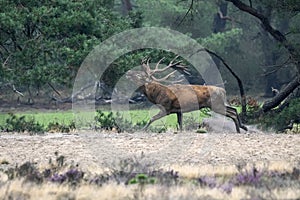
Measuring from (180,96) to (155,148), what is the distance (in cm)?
502

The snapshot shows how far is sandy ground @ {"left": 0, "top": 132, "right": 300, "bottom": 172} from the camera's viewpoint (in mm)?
15336

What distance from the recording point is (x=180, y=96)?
21.6 m

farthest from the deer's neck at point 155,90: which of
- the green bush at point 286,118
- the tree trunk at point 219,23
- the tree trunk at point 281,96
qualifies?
the tree trunk at point 219,23

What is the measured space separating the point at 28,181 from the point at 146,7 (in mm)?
39779

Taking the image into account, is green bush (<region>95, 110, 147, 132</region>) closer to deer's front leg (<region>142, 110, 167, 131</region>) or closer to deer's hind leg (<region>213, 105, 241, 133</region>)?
deer's front leg (<region>142, 110, 167, 131</region>)

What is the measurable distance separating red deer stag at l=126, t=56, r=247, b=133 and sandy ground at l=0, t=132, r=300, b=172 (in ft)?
8.47

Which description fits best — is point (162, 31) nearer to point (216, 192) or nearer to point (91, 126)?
point (91, 126)

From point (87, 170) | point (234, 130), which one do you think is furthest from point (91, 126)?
point (87, 170)

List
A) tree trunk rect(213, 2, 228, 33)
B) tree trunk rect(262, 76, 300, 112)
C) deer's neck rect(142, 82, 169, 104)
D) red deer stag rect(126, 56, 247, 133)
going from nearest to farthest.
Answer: red deer stag rect(126, 56, 247, 133)
deer's neck rect(142, 82, 169, 104)
tree trunk rect(262, 76, 300, 112)
tree trunk rect(213, 2, 228, 33)

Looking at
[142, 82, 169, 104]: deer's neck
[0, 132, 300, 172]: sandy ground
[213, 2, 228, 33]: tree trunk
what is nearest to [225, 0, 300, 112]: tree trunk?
[142, 82, 169, 104]: deer's neck

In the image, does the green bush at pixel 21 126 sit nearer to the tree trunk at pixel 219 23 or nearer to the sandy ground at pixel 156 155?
the sandy ground at pixel 156 155

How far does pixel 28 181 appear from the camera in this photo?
11570mm

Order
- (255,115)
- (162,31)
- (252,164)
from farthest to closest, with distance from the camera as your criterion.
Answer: (162,31), (255,115), (252,164)

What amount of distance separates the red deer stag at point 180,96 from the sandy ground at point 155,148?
2581mm
